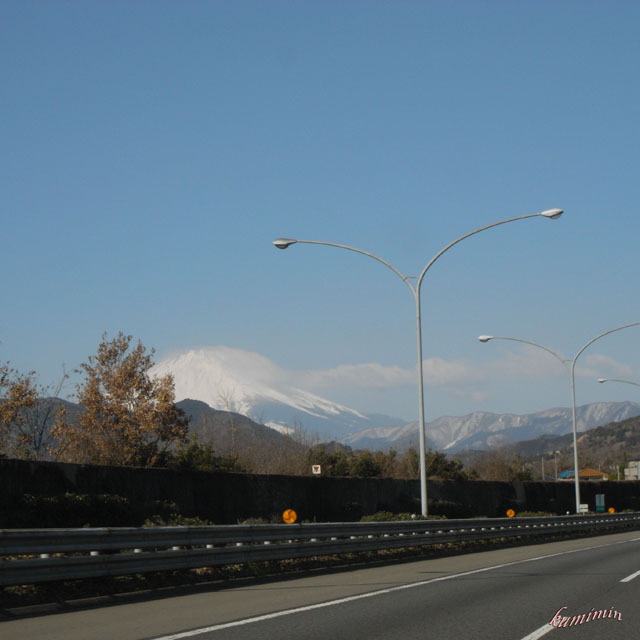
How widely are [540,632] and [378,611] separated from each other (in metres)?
2.31

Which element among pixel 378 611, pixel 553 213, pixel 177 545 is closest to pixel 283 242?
pixel 553 213

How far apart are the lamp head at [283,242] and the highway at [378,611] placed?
1313cm

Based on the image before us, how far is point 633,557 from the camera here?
2103cm

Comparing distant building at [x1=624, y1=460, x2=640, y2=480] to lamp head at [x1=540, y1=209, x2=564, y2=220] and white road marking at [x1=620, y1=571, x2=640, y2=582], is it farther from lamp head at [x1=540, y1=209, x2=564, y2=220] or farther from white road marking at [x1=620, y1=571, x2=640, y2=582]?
white road marking at [x1=620, y1=571, x2=640, y2=582]

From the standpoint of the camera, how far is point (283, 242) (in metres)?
27.6

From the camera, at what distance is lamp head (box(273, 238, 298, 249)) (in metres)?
27.6

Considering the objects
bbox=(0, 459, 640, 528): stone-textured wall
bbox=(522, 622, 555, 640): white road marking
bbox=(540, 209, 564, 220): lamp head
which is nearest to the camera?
bbox=(522, 622, 555, 640): white road marking

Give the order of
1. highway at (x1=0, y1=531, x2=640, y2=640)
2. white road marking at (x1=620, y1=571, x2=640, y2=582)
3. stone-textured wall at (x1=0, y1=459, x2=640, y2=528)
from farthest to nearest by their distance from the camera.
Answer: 1. stone-textured wall at (x1=0, y1=459, x2=640, y2=528)
2. white road marking at (x1=620, y1=571, x2=640, y2=582)
3. highway at (x1=0, y1=531, x2=640, y2=640)

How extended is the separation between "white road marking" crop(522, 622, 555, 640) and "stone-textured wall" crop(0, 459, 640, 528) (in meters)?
14.7

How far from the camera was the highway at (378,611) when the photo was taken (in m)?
9.45

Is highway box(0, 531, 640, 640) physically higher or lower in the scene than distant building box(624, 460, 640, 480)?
lower

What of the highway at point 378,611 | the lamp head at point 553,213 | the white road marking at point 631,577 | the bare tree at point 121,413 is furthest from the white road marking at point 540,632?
the bare tree at point 121,413

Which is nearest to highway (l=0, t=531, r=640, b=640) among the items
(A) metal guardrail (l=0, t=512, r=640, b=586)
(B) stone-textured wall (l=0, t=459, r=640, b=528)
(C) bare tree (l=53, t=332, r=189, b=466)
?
(A) metal guardrail (l=0, t=512, r=640, b=586)

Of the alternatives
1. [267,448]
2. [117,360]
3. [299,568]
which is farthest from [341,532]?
[267,448]
